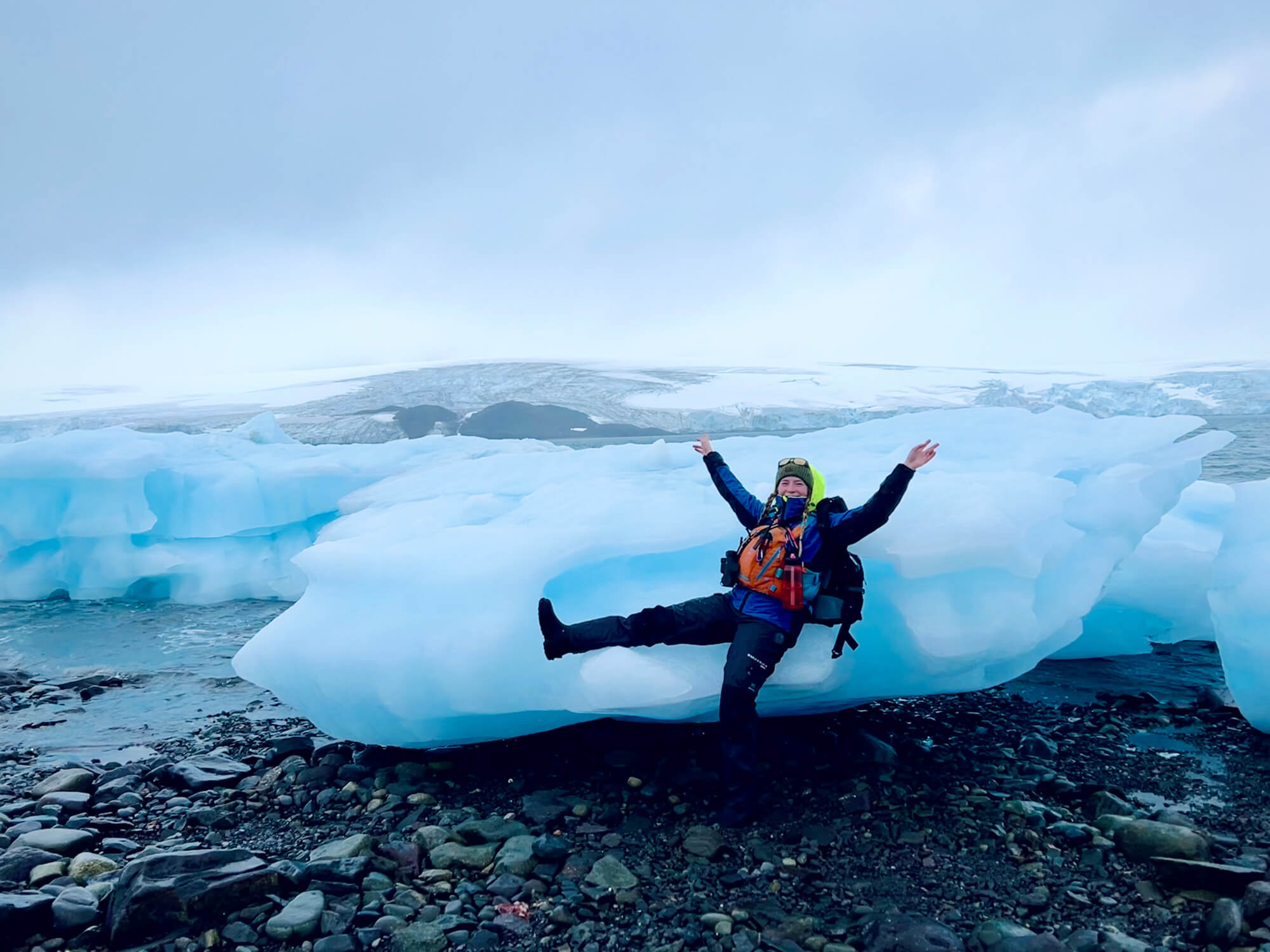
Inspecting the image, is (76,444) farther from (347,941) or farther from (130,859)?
(347,941)

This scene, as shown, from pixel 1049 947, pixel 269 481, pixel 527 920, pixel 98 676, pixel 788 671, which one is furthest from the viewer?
pixel 269 481

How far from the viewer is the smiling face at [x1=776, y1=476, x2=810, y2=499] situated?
4.31 meters

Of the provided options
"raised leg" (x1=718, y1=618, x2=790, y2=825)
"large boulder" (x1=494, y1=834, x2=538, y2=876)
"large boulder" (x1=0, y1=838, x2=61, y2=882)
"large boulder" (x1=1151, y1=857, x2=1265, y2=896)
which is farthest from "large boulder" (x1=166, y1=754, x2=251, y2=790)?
"large boulder" (x1=1151, y1=857, x2=1265, y2=896)

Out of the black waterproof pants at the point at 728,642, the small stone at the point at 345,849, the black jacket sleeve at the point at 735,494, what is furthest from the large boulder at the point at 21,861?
the black jacket sleeve at the point at 735,494

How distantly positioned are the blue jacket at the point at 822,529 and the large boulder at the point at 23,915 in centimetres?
321

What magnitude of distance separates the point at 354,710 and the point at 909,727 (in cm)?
344

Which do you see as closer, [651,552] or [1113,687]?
[651,552]

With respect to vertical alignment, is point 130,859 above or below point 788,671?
below

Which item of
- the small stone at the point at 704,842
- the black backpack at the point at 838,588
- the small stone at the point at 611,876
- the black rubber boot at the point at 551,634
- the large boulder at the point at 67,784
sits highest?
the black backpack at the point at 838,588

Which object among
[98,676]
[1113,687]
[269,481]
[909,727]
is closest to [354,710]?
[909,727]

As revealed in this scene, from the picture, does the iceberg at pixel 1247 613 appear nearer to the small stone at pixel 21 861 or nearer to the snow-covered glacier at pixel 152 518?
the small stone at pixel 21 861

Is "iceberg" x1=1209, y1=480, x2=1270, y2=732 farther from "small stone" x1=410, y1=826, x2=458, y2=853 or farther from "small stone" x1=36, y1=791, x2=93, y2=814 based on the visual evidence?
"small stone" x1=36, y1=791, x2=93, y2=814

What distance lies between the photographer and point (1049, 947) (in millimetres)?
2926

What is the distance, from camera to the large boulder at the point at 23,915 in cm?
307
